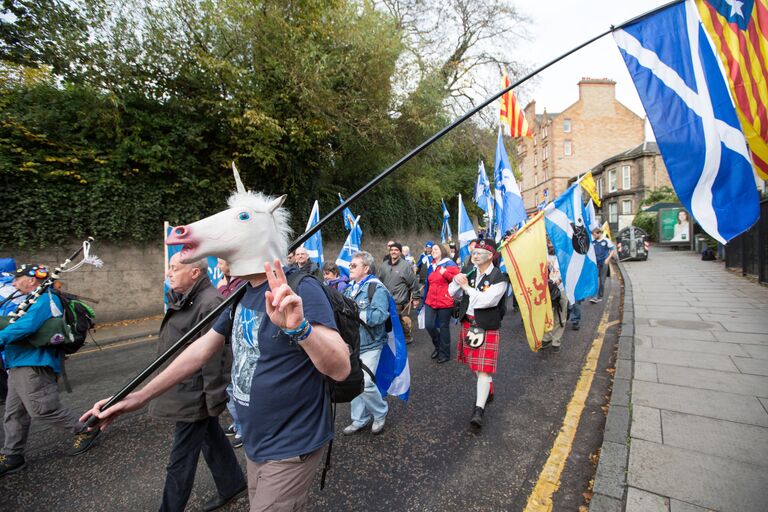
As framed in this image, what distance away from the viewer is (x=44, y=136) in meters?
7.78

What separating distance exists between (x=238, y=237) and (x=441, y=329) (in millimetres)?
4480

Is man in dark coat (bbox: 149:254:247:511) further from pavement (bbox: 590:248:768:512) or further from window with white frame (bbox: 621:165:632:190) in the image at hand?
window with white frame (bbox: 621:165:632:190)

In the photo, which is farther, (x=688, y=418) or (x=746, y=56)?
(x=688, y=418)

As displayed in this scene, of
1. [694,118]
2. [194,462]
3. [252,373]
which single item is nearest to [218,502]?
[194,462]

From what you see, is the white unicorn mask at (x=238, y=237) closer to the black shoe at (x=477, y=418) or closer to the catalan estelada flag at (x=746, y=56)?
the black shoe at (x=477, y=418)

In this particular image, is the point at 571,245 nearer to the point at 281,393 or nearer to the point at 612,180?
the point at 281,393

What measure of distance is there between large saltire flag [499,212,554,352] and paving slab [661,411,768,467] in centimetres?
131

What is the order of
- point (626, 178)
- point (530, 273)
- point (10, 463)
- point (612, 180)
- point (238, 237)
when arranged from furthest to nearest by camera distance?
point (612, 180) → point (626, 178) → point (530, 273) → point (10, 463) → point (238, 237)

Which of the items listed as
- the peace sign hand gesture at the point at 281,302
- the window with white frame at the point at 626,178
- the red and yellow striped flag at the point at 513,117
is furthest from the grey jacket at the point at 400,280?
the window with white frame at the point at 626,178

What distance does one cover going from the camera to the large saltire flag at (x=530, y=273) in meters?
4.00

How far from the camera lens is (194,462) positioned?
2496mm

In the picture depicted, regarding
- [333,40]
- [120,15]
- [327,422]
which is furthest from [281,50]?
[327,422]

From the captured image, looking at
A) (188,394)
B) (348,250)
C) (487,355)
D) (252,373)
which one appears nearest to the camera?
(252,373)

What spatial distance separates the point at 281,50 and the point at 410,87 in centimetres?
503
